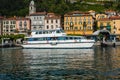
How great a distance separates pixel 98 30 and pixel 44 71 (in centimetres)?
9622

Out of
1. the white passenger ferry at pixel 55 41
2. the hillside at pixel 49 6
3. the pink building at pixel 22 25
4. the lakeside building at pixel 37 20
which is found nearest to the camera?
the white passenger ferry at pixel 55 41

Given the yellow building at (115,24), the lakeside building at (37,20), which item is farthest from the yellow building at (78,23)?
the lakeside building at (37,20)

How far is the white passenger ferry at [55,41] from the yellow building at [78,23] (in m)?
44.1

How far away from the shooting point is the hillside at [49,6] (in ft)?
512

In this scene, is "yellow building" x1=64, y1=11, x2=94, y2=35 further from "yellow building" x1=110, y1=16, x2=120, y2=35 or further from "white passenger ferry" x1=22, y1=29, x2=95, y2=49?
"white passenger ferry" x1=22, y1=29, x2=95, y2=49

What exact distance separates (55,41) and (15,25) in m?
51.7

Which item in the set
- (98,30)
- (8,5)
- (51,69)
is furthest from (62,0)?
(51,69)

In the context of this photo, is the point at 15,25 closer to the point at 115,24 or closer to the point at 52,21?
the point at 52,21

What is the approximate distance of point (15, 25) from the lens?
144 m

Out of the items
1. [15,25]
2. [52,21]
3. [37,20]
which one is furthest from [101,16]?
[15,25]

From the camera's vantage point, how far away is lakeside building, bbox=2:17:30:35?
14288 cm

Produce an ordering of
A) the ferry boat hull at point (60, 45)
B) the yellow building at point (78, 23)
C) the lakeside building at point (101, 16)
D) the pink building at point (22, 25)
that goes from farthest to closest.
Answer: the lakeside building at point (101, 16) → the pink building at point (22, 25) → the yellow building at point (78, 23) → the ferry boat hull at point (60, 45)

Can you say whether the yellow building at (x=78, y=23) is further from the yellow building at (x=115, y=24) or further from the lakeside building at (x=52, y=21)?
the yellow building at (x=115, y=24)

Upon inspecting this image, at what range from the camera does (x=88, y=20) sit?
14050 centimetres
